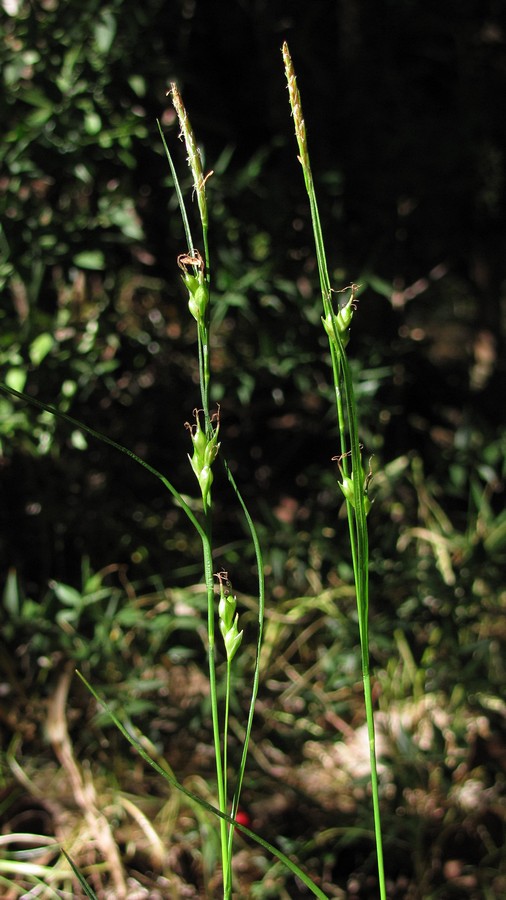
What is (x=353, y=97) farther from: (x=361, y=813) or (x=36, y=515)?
(x=361, y=813)

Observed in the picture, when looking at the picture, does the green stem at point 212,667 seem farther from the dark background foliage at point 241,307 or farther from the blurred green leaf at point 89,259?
the blurred green leaf at point 89,259

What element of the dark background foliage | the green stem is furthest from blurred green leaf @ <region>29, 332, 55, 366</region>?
the green stem

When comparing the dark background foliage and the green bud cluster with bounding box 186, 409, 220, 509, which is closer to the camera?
the green bud cluster with bounding box 186, 409, 220, 509

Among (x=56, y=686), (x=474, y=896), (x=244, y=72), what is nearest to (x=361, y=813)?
(x=474, y=896)

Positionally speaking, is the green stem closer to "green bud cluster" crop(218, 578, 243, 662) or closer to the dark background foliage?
"green bud cluster" crop(218, 578, 243, 662)

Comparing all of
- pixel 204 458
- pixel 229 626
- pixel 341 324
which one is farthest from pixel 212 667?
pixel 341 324

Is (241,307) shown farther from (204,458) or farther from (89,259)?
(204,458)

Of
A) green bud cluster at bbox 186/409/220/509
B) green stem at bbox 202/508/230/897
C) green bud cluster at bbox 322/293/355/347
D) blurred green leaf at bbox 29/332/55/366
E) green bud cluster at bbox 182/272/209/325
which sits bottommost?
green stem at bbox 202/508/230/897

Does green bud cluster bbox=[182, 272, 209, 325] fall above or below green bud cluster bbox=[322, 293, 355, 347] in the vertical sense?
above
